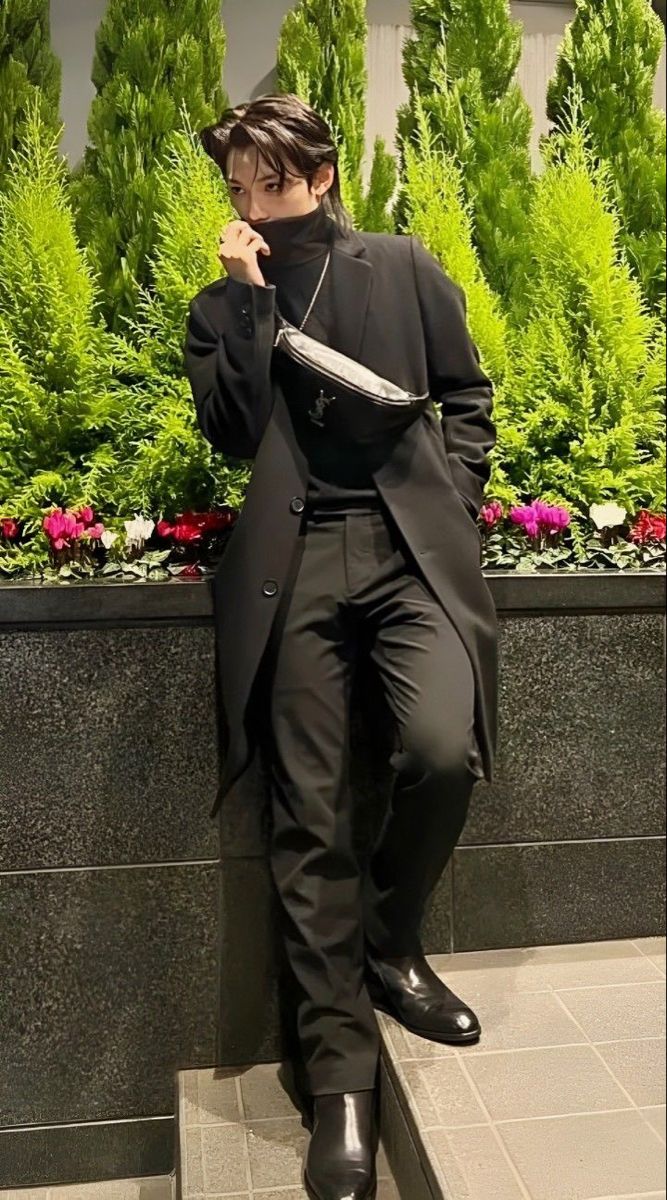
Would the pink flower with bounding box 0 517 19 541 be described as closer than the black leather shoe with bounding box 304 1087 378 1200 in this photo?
No

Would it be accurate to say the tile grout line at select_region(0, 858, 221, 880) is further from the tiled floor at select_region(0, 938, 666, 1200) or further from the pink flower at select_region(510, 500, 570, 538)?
the pink flower at select_region(510, 500, 570, 538)

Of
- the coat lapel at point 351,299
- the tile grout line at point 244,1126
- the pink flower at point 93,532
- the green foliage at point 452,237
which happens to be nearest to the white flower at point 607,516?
the green foliage at point 452,237

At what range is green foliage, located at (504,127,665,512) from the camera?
2.90 m

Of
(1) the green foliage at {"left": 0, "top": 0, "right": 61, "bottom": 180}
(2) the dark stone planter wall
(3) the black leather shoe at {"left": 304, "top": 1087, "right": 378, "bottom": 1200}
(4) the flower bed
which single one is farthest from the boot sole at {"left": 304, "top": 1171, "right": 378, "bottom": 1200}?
(1) the green foliage at {"left": 0, "top": 0, "right": 61, "bottom": 180}

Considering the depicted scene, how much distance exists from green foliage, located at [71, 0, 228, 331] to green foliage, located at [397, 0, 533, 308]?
1.79ft

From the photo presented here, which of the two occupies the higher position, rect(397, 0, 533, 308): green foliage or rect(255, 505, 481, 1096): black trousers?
rect(397, 0, 533, 308): green foliage

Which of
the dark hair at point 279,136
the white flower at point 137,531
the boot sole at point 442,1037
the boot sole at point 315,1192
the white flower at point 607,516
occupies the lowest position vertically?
the boot sole at point 315,1192

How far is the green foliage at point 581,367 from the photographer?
290cm

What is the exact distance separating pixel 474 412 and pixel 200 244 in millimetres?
943

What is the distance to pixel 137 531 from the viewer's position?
2.65 meters

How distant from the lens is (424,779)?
213 centimetres

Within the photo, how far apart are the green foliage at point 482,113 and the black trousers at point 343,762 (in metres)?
1.17

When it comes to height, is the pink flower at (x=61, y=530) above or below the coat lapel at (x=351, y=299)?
below

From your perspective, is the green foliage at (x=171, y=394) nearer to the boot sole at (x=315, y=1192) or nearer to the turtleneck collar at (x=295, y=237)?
the turtleneck collar at (x=295, y=237)
